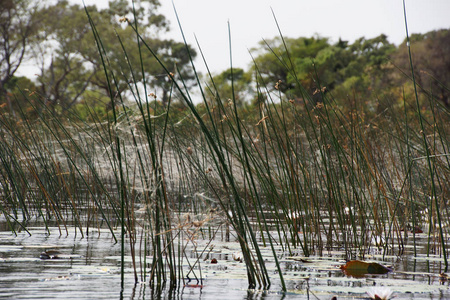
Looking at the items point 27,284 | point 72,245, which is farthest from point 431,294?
point 72,245

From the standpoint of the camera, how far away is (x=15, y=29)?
22672 millimetres

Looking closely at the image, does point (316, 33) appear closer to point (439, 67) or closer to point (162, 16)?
point (162, 16)

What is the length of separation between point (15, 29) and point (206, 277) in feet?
77.8

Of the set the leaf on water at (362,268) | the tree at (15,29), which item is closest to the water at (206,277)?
the leaf on water at (362,268)

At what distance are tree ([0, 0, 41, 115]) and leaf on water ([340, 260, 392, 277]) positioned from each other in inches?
880

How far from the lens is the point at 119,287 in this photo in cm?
142

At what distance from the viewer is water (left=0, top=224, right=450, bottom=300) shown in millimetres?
1373

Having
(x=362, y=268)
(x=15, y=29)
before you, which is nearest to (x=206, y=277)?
(x=362, y=268)

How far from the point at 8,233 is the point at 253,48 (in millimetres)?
39479

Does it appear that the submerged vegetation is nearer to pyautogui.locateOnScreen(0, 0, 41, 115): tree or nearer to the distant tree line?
the distant tree line

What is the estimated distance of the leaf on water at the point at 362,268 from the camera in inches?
66.0

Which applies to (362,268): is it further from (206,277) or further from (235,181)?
(235,181)

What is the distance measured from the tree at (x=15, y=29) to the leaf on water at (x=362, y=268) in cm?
2236

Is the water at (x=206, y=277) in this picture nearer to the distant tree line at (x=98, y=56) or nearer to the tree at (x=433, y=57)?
the distant tree line at (x=98, y=56)
